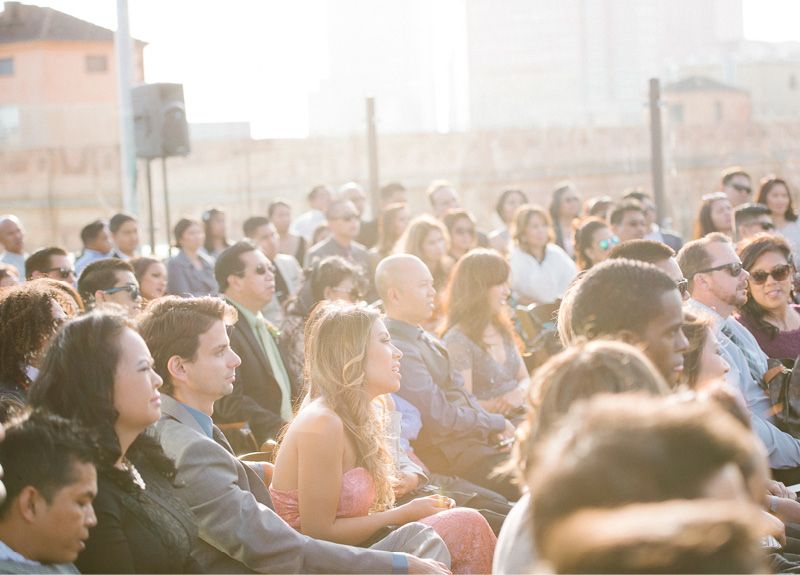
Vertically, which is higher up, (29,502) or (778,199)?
(778,199)

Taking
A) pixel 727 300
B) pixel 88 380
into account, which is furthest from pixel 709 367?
pixel 88 380

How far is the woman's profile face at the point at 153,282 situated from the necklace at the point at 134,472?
333 cm

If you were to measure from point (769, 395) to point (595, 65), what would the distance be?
76.8 m

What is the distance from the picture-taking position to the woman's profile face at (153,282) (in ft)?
19.0

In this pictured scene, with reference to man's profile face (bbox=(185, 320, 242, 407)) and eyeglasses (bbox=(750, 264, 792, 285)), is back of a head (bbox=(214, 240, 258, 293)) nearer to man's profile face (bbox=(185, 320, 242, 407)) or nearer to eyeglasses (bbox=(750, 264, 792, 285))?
man's profile face (bbox=(185, 320, 242, 407))

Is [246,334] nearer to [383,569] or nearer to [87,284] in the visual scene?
[87,284]

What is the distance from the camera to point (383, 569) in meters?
2.75

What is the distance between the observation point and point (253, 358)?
196 inches

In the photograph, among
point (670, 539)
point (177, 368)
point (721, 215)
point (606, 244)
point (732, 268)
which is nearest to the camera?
point (670, 539)

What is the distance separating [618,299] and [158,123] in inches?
292

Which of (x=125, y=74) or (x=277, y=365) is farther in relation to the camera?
(x=125, y=74)

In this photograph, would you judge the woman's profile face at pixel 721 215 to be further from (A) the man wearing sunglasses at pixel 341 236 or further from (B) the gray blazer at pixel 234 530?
(B) the gray blazer at pixel 234 530

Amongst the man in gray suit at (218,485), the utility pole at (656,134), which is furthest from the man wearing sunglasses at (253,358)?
the utility pole at (656,134)

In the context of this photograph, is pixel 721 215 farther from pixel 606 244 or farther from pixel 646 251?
pixel 646 251
